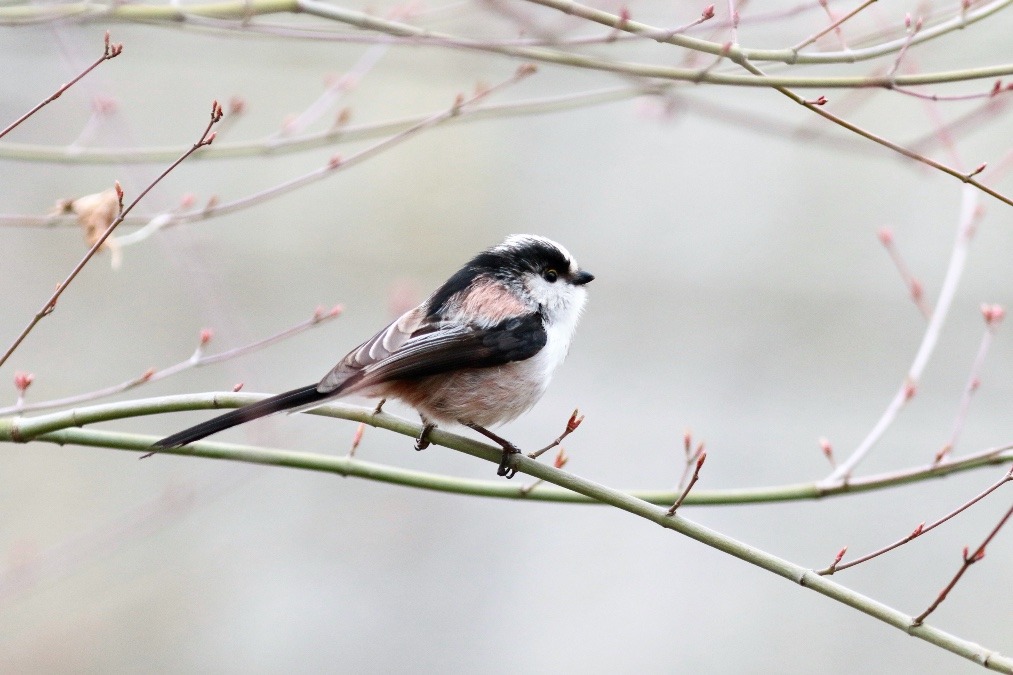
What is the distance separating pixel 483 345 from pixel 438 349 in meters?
0.14

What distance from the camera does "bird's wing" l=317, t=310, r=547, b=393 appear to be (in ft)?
8.97

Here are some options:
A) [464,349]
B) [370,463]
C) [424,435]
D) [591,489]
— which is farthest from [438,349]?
[591,489]

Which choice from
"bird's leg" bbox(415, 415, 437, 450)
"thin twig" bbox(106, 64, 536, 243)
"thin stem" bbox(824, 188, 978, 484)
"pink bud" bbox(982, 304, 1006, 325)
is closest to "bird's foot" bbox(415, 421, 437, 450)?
"bird's leg" bbox(415, 415, 437, 450)

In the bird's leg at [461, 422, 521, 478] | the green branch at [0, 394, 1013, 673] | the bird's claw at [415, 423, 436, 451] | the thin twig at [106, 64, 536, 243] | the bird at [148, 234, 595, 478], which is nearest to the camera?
the green branch at [0, 394, 1013, 673]

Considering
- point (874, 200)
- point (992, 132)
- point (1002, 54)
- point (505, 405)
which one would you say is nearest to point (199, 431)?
point (505, 405)

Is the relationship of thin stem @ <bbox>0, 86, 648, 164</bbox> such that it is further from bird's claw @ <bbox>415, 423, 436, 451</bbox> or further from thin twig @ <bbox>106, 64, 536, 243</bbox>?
bird's claw @ <bbox>415, 423, 436, 451</bbox>

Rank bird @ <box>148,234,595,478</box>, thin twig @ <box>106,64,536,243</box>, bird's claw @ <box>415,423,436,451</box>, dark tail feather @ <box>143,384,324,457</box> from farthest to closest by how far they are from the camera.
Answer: bird @ <box>148,234,595,478</box> → thin twig @ <box>106,64,536,243</box> → bird's claw @ <box>415,423,436,451</box> → dark tail feather @ <box>143,384,324,457</box>

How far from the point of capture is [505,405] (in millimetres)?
2975

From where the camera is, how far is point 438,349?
2.87 meters

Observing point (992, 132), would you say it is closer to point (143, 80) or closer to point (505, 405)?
point (505, 405)

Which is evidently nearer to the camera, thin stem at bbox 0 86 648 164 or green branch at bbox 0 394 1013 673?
green branch at bbox 0 394 1013 673

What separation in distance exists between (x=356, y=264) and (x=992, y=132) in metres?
3.87

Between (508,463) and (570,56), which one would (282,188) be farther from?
(508,463)

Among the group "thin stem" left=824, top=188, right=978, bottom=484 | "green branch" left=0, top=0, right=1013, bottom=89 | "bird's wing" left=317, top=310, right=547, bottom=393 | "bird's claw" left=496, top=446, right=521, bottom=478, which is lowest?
"bird's claw" left=496, top=446, right=521, bottom=478
